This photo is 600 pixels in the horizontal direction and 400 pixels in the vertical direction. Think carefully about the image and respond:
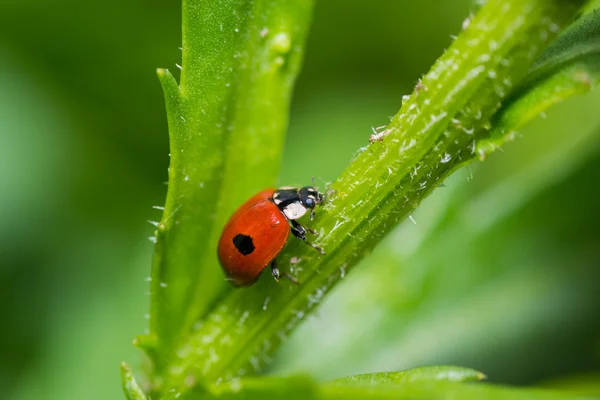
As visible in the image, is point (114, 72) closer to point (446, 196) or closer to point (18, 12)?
point (18, 12)

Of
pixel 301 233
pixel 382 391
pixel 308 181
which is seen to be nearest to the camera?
pixel 382 391

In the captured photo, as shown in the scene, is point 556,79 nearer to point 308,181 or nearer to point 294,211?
point 294,211

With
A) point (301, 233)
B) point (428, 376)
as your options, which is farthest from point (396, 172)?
point (428, 376)

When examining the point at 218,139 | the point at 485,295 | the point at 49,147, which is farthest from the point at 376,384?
the point at 49,147

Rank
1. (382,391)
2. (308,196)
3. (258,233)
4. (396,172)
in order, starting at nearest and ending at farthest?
(382,391)
(396,172)
(258,233)
(308,196)

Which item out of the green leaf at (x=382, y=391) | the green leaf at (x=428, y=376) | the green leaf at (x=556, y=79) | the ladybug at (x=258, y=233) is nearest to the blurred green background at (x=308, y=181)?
the ladybug at (x=258, y=233)

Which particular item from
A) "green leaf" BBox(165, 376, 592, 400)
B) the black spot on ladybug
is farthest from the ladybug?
"green leaf" BBox(165, 376, 592, 400)

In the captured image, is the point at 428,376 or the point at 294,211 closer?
the point at 428,376
